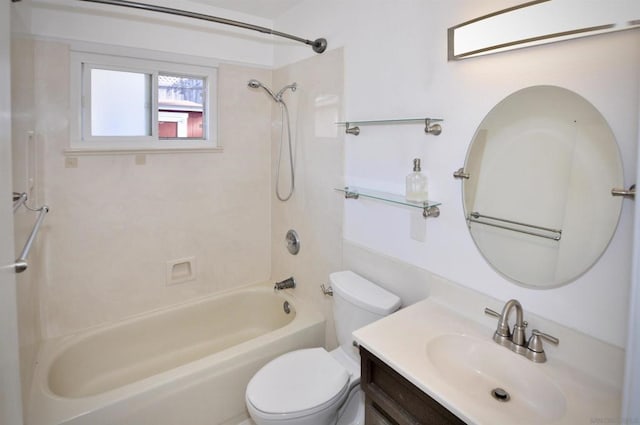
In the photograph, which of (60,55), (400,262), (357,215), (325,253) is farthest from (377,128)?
(60,55)

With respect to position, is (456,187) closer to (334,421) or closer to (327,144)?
(327,144)

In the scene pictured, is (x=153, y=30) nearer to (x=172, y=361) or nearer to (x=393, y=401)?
(x=172, y=361)

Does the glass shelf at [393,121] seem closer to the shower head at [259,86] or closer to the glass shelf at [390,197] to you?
the glass shelf at [390,197]

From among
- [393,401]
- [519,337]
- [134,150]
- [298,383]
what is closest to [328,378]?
[298,383]

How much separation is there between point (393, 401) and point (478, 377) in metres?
0.31

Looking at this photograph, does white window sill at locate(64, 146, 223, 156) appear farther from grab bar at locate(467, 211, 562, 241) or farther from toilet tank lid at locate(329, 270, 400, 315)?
grab bar at locate(467, 211, 562, 241)

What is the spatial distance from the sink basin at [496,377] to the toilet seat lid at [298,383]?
581 mm

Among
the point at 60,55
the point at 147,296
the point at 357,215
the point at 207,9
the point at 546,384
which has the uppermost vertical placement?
the point at 207,9

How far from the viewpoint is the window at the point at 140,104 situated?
7.18ft

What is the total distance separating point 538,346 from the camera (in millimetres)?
1201

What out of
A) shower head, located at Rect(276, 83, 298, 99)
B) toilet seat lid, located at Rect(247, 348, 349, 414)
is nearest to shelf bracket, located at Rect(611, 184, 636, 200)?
toilet seat lid, located at Rect(247, 348, 349, 414)

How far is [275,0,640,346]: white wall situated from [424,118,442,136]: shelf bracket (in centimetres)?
3

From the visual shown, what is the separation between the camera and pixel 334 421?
1.79m

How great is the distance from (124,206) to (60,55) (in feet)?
3.02
